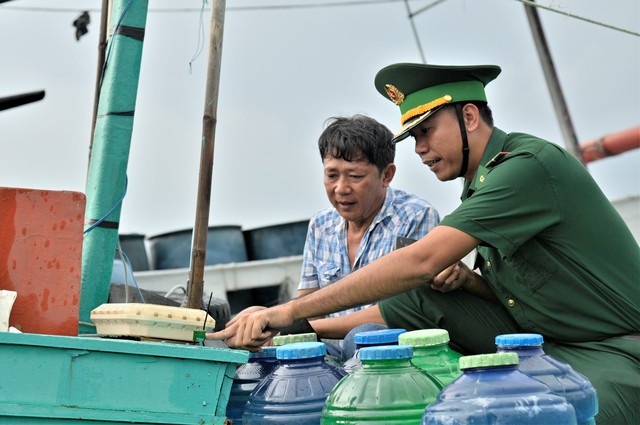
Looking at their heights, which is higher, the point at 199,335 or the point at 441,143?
the point at 441,143

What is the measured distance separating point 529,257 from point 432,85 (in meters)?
0.75

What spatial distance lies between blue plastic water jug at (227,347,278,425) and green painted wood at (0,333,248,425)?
522 millimetres

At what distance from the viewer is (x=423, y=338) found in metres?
2.49

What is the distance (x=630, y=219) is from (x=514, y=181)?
7449 millimetres

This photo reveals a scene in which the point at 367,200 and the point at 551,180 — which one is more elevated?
the point at 367,200

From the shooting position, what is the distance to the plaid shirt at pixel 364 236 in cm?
410

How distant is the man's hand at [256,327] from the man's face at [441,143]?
0.80 meters

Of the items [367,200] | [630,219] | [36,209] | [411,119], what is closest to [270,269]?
[630,219]

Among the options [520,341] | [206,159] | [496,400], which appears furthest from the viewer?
[206,159]

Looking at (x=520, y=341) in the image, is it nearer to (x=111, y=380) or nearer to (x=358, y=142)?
(x=111, y=380)

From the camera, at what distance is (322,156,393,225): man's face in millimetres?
4074

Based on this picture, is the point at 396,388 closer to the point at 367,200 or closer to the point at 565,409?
the point at 565,409

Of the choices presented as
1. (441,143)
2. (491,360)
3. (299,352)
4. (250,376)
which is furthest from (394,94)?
(491,360)

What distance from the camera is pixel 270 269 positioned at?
387 inches
